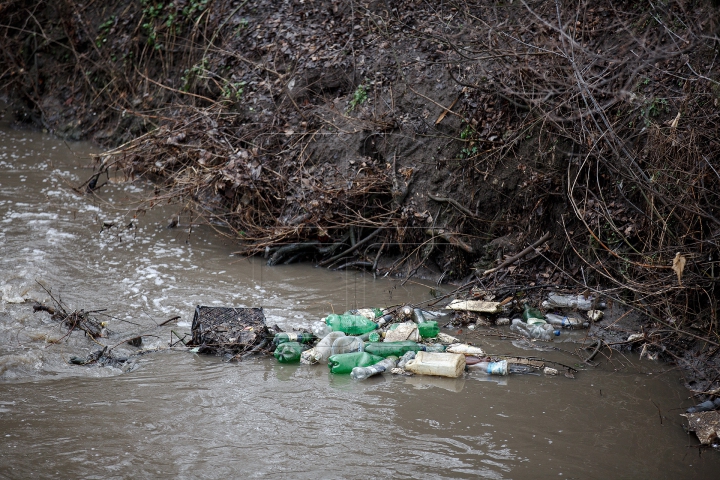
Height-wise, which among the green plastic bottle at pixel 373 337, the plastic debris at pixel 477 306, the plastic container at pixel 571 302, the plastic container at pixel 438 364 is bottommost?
the plastic container at pixel 438 364

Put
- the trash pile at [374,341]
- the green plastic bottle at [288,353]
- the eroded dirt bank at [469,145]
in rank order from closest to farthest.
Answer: the trash pile at [374,341], the green plastic bottle at [288,353], the eroded dirt bank at [469,145]

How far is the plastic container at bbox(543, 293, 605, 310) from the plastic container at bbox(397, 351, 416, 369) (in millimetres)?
1670

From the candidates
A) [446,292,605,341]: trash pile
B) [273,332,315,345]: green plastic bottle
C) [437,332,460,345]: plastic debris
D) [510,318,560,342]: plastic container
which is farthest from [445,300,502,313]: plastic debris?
[273,332,315,345]: green plastic bottle

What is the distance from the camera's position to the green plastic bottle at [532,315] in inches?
232

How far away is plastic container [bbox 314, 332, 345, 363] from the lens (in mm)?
5195

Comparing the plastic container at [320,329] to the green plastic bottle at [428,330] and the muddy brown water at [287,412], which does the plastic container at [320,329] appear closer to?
the muddy brown water at [287,412]

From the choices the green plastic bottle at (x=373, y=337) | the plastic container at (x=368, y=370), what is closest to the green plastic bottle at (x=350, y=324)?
the green plastic bottle at (x=373, y=337)

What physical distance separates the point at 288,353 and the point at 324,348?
30cm

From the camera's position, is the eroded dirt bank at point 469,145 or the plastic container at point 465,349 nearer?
the plastic container at point 465,349

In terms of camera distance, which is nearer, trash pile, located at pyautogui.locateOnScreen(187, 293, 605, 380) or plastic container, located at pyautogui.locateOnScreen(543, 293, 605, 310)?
trash pile, located at pyautogui.locateOnScreen(187, 293, 605, 380)

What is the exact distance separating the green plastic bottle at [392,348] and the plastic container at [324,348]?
290 mm

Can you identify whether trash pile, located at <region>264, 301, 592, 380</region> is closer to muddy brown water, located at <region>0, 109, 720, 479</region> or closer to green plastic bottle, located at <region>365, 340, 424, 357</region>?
green plastic bottle, located at <region>365, 340, 424, 357</region>

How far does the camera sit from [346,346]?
208 inches

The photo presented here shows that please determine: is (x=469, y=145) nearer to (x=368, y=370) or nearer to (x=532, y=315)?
(x=532, y=315)
